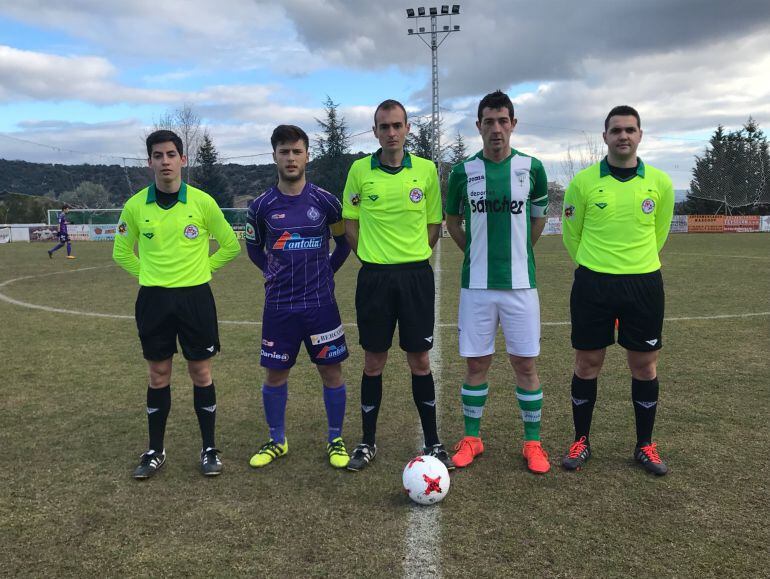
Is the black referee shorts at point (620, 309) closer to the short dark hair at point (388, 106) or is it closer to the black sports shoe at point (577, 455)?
the black sports shoe at point (577, 455)

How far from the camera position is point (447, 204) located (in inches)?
155

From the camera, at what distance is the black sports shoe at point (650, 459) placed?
351cm

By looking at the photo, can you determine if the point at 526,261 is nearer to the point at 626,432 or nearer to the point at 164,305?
the point at 626,432

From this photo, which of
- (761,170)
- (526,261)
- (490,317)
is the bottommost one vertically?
(490,317)

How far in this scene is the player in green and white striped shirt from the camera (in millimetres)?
3641

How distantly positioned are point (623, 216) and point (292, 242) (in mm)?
2100

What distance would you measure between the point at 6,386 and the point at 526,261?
5000 millimetres

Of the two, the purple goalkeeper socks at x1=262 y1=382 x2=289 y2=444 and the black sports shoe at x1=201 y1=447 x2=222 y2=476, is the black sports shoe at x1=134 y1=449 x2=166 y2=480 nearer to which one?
the black sports shoe at x1=201 y1=447 x2=222 y2=476

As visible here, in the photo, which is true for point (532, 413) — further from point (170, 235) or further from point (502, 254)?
point (170, 235)

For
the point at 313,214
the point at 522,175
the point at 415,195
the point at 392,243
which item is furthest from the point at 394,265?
the point at 522,175

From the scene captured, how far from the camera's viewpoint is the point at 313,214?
3.73 metres

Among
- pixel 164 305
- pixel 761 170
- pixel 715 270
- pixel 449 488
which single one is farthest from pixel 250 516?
pixel 761 170

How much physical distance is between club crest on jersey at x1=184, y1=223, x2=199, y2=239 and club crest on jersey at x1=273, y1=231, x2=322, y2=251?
0.52 meters

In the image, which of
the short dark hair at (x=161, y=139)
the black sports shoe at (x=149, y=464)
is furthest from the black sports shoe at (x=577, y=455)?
the short dark hair at (x=161, y=139)
